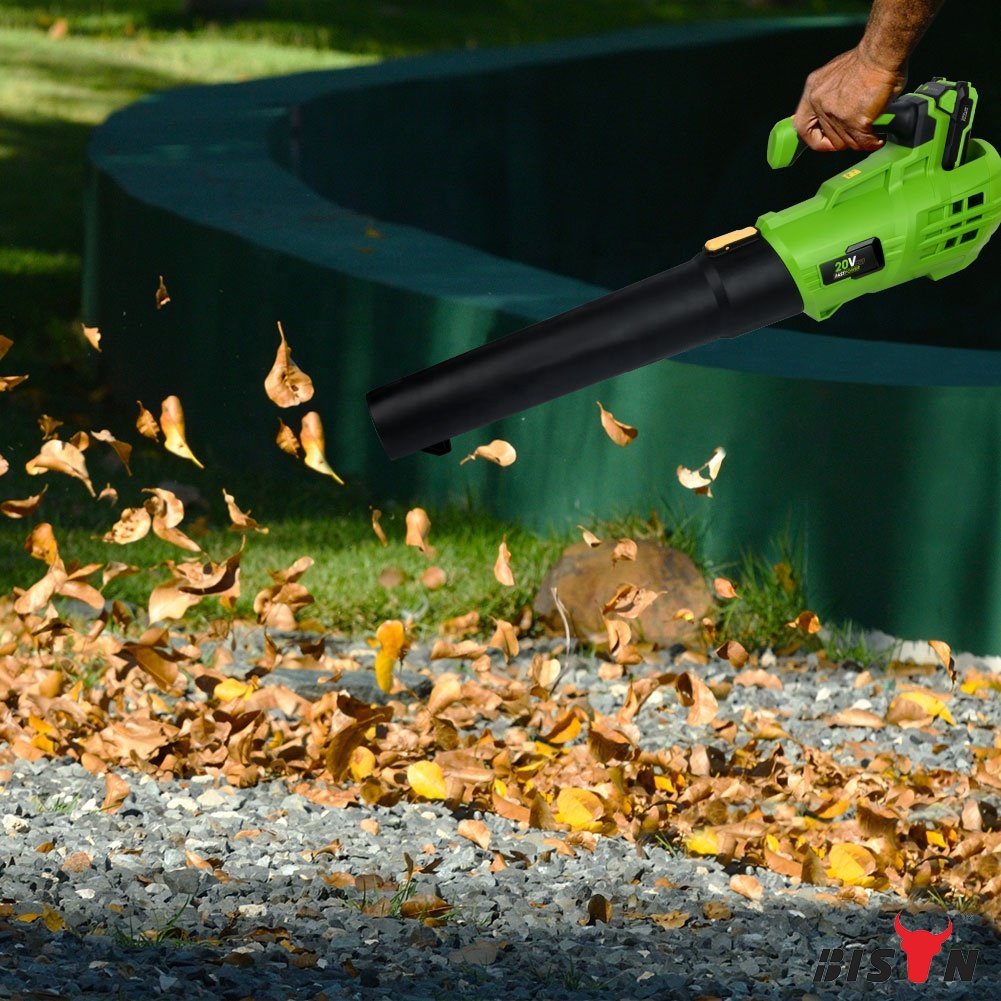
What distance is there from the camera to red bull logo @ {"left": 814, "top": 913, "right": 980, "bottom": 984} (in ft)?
10.1

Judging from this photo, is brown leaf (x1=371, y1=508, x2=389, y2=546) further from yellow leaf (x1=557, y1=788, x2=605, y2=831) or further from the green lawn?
yellow leaf (x1=557, y1=788, x2=605, y2=831)

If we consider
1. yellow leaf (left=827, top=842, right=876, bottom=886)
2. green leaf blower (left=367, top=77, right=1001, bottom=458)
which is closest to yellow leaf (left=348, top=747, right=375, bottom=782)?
yellow leaf (left=827, top=842, right=876, bottom=886)

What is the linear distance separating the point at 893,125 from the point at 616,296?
1.68 ft

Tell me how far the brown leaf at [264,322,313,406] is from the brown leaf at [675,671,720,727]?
1035 mm

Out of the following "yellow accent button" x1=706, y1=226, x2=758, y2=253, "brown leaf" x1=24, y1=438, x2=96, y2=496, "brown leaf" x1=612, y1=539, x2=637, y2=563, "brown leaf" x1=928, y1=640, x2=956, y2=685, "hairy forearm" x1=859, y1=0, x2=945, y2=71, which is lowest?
"brown leaf" x1=928, y1=640, x2=956, y2=685

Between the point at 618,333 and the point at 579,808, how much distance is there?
166 centimetres

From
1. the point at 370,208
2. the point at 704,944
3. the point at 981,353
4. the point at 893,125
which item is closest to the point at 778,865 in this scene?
the point at 704,944

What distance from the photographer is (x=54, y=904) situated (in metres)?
3.10

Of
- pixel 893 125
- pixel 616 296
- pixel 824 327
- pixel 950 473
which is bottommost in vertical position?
pixel 824 327

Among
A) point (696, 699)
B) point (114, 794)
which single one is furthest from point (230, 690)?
point (696, 699)

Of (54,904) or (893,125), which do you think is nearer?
(893,125)

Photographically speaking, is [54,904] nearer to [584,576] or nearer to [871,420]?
[584,576]

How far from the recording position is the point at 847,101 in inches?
99.0

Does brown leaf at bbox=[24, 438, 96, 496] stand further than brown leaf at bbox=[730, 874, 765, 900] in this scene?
Yes
